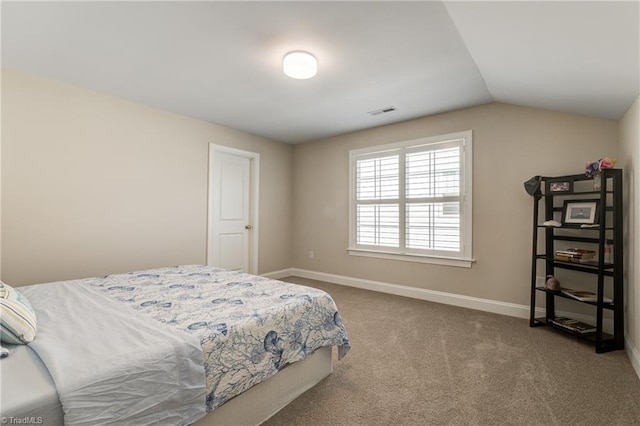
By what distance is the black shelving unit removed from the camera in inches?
95.4

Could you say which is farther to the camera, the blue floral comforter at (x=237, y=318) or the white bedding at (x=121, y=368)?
the blue floral comforter at (x=237, y=318)

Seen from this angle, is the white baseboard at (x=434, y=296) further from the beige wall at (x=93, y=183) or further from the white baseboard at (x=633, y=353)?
the beige wall at (x=93, y=183)

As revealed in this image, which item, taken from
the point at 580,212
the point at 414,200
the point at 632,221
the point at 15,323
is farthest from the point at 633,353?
the point at 15,323

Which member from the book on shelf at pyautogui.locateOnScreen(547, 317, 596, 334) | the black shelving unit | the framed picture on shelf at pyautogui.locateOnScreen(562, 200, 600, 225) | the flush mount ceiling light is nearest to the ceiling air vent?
the flush mount ceiling light

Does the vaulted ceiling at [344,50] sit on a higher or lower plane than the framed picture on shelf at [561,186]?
higher

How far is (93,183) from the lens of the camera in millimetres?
3076

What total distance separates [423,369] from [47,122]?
3912 mm

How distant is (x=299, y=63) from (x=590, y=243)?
313cm

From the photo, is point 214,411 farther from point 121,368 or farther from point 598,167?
point 598,167

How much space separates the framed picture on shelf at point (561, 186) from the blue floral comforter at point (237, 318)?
247 cm

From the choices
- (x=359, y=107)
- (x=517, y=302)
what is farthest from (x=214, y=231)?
(x=517, y=302)

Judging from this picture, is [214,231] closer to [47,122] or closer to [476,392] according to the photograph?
[47,122]

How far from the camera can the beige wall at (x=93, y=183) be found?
104 inches

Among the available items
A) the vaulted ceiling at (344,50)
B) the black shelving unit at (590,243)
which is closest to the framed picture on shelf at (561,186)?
the black shelving unit at (590,243)
